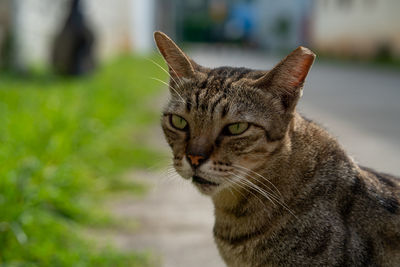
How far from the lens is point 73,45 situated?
7.87 metres

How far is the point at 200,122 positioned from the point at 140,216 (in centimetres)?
155

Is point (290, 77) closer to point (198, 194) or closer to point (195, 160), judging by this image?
point (195, 160)

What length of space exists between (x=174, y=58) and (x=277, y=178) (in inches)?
27.1

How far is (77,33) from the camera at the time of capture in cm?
793

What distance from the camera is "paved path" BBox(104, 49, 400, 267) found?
9.55ft

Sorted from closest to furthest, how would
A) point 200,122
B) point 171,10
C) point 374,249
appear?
point 374,249 → point 200,122 → point 171,10

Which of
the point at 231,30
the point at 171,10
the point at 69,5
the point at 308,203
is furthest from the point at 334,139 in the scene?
the point at 231,30

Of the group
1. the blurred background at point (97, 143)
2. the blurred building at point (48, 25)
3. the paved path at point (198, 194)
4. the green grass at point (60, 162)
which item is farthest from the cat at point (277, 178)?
the blurred building at point (48, 25)

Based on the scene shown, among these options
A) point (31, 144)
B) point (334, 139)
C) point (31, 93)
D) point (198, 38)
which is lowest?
point (198, 38)

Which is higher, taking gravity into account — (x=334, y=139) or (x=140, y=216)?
(x=334, y=139)

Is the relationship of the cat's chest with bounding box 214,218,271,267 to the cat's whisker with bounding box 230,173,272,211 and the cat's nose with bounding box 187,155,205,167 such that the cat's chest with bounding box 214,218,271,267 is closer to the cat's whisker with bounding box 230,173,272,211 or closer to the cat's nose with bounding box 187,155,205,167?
the cat's whisker with bounding box 230,173,272,211

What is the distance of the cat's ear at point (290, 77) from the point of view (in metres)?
1.85

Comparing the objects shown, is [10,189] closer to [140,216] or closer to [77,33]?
[140,216]

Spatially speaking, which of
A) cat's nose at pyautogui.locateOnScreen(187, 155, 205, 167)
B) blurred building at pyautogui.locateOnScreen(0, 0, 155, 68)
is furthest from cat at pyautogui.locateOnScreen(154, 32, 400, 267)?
blurred building at pyautogui.locateOnScreen(0, 0, 155, 68)
